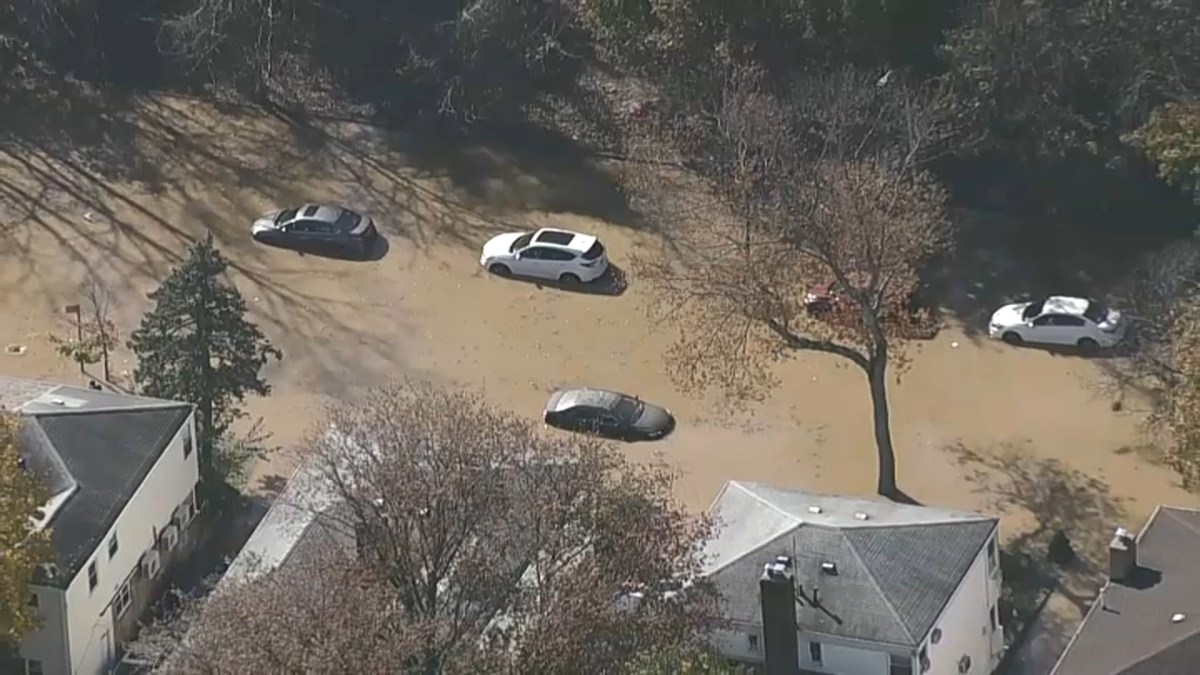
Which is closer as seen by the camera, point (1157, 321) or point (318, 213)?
point (1157, 321)

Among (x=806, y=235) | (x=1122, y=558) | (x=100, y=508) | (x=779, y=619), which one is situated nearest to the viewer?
(x=779, y=619)

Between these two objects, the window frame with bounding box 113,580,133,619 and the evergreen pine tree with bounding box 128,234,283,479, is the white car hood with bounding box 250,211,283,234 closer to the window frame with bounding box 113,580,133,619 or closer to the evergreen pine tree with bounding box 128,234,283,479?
the evergreen pine tree with bounding box 128,234,283,479

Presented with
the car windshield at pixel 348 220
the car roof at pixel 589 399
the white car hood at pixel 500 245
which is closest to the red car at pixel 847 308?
the car roof at pixel 589 399

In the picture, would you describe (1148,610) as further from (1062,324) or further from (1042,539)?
(1062,324)

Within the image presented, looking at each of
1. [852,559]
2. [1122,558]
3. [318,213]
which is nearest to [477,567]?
[852,559]

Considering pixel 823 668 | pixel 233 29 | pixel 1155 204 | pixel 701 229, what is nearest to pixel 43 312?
pixel 233 29

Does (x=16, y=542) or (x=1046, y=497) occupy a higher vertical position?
(x=16, y=542)

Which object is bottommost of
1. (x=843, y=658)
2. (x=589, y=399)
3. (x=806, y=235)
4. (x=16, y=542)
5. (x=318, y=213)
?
(x=589, y=399)
